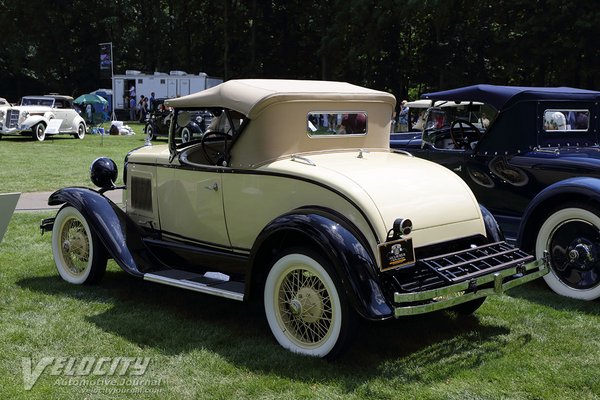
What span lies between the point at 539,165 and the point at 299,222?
3208 millimetres

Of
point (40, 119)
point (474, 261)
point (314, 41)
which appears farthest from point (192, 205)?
point (314, 41)

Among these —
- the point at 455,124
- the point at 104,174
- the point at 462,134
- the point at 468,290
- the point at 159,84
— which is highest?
the point at 159,84

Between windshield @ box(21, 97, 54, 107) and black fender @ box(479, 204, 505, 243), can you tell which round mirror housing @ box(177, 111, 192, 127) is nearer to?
black fender @ box(479, 204, 505, 243)

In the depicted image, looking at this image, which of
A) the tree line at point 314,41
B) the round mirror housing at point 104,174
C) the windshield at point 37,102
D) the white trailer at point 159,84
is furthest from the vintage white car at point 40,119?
→ the round mirror housing at point 104,174

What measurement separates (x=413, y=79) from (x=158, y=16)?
2095 centimetres

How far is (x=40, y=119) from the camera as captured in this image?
23.0 metres

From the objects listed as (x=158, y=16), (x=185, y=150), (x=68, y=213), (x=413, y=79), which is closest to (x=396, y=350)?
(x=185, y=150)

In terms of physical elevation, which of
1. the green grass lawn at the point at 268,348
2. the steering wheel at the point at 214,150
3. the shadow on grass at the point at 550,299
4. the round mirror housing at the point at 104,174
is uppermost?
the steering wheel at the point at 214,150

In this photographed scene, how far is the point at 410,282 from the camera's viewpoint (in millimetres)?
4094

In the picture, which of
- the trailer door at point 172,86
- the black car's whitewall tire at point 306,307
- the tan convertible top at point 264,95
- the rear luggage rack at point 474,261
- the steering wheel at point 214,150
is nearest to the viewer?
the black car's whitewall tire at point 306,307

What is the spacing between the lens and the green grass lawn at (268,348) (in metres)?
3.64

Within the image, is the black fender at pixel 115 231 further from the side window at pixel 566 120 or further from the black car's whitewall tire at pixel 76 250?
the side window at pixel 566 120

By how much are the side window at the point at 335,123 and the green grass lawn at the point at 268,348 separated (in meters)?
1.51

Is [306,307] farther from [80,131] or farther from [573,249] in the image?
[80,131]
